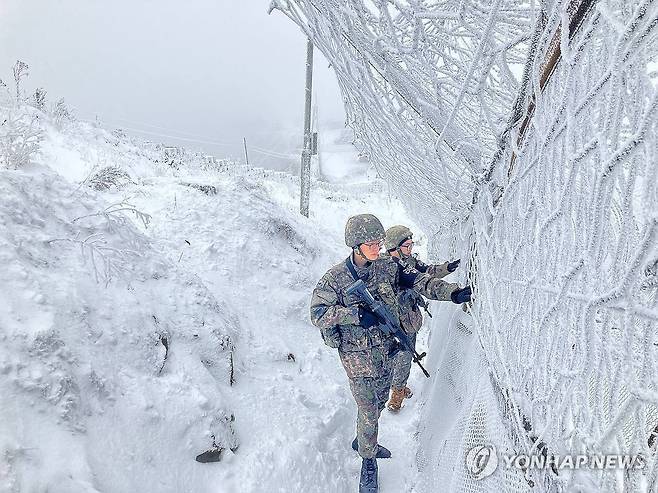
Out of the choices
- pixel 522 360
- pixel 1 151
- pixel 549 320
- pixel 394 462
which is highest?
pixel 1 151

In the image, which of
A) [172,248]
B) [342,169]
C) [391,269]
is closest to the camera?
[391,269]

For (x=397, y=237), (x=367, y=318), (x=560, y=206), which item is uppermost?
(x=397, y=237)

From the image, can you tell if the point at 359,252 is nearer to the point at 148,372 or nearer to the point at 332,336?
the point at 332,336

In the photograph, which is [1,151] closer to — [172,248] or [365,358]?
[172,248]

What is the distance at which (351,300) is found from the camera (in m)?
2.64

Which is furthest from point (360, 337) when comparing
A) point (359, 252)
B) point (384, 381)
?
point (359, 252)

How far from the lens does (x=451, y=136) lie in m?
2.09

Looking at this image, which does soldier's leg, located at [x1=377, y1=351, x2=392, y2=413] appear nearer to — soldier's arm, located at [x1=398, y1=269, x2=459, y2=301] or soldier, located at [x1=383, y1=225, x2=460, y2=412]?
soldier, located at [x1=383, y1=225, x2=460, y2=412]

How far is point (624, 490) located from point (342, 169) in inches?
1185

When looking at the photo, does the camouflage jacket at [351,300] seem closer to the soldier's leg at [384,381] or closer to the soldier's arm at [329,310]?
the soldier's arm at [329,310]

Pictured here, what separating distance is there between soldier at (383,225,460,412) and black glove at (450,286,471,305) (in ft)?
1.55

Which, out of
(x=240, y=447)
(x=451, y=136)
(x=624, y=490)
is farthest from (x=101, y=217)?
(x=624, y=490)

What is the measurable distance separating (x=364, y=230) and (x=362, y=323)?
641 millimetres

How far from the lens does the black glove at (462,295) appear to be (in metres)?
Result: 2.39
